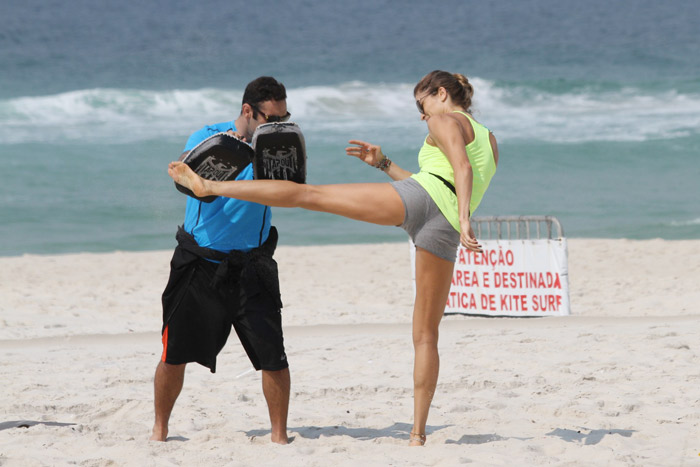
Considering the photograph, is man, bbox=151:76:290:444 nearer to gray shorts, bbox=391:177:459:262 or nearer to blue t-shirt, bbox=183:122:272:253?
blue t-shirt, bbox=183:122:272:253

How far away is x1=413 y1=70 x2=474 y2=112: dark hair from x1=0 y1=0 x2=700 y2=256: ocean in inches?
9.5

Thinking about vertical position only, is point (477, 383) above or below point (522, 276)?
below

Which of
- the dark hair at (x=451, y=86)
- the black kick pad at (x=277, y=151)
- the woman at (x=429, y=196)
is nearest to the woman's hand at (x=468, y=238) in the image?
the woman at (x=429, y=196)

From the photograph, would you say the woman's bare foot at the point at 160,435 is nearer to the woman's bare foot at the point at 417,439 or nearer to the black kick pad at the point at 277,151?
the woman's bare foot at the point at 417,439

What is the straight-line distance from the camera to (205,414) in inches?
189

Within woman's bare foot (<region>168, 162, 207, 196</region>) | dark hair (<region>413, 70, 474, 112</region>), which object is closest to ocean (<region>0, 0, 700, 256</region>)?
dark hair (<region>413, 70, 474, 112</region>)

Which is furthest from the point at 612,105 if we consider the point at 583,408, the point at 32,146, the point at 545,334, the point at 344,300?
the point at 583,408

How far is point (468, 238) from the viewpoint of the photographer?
11.7ft

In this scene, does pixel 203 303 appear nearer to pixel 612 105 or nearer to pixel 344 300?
pixel 344 300

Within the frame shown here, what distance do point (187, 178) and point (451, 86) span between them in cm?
122

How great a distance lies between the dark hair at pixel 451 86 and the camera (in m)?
3.96

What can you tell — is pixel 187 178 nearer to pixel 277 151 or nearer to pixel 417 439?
pixel 277 151

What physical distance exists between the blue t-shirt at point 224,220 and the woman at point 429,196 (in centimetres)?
25

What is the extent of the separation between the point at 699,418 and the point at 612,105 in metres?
28.1
